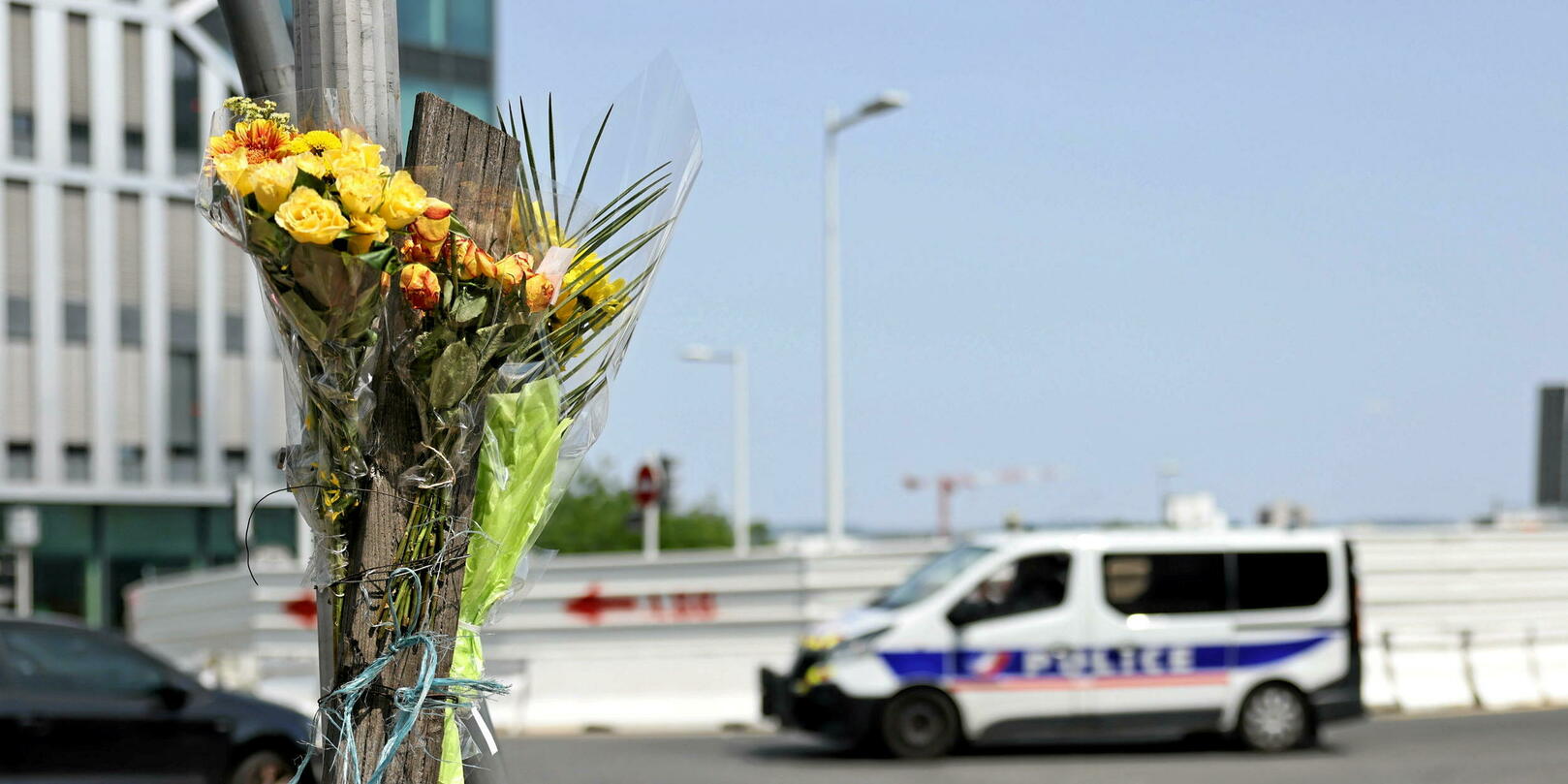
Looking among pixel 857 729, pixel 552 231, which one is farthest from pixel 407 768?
pixel 857 729

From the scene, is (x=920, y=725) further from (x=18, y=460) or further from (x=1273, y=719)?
(x=18, y=460)

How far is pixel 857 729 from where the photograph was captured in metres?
13.9

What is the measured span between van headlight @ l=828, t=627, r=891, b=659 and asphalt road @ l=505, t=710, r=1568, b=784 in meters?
0.83

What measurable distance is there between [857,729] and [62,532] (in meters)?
28.7

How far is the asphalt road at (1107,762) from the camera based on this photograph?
503 inches

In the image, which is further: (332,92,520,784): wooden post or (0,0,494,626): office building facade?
(0,0,494,626): office building facade

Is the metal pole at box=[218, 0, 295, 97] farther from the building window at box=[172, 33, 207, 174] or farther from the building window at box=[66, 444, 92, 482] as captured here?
the building window at box=[172, 33, 207, 174]

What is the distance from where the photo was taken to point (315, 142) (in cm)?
294

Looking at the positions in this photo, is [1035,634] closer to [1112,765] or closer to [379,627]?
[1112,765]

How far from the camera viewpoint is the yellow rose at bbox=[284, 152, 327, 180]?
9.39ft

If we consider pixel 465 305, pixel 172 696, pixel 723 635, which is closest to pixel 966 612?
pixel 723 635

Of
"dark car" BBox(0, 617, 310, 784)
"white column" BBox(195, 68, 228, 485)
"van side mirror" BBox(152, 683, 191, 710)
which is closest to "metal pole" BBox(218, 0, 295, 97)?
"dark car" BBox(0, 617, 310, 784)

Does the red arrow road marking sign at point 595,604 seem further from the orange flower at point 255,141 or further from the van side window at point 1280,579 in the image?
the orange flower at point 255,141

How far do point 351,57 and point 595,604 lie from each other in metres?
15.9
